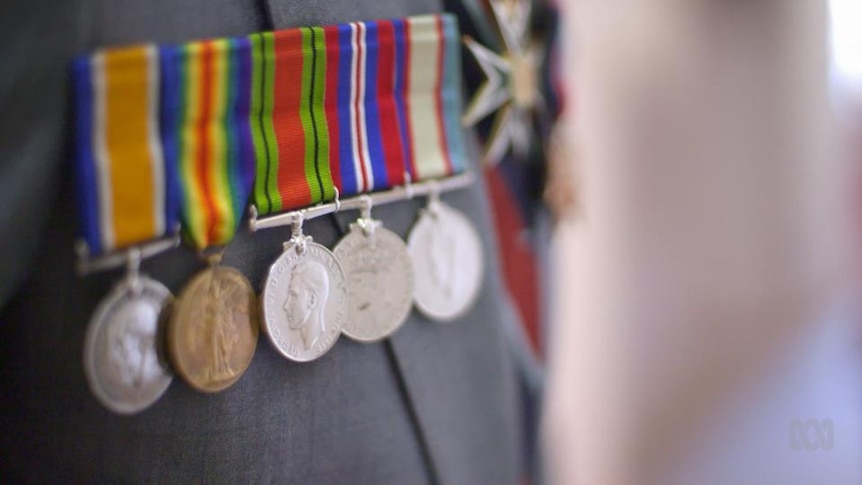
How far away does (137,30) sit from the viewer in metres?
0.34

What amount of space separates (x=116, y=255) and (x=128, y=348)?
4cm

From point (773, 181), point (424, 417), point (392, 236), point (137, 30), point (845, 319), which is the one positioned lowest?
point (845, 319)

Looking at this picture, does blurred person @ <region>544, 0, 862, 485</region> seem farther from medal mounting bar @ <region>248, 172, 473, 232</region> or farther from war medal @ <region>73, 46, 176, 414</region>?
war medal @ <region>73, 46, 176, 414</region>

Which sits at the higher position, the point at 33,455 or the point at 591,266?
the point at 33,455

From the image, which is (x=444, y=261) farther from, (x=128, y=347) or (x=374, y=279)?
(x=128, y=347)

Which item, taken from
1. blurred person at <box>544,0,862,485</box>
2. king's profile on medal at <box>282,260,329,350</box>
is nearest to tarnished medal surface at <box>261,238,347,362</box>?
king's profile on medal at <box>282,260,329,350</box>

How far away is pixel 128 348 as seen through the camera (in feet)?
1.10

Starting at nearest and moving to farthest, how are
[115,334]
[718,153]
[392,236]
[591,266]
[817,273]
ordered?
[115,334] → [392,236] → [591,266] → [718,153] → [817,273]

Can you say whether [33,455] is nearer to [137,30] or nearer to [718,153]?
[137,30]

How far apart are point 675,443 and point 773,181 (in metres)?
0.49

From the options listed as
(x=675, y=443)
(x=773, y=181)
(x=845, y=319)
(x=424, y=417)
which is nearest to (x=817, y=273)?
(x=845, y=319)

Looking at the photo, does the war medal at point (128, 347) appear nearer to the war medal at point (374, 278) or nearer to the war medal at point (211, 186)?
the war medal at point (211, 186)

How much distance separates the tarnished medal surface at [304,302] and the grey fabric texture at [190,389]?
1 centimetres
